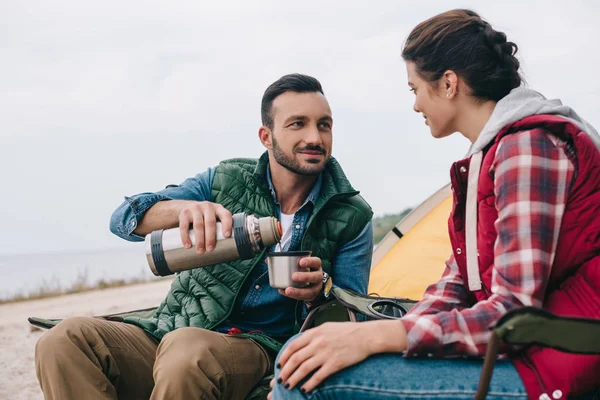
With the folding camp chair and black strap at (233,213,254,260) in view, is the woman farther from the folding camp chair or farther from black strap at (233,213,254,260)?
black strap at (233,213,254,260)

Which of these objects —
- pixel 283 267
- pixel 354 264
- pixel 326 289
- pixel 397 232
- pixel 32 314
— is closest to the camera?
pixel 283 267

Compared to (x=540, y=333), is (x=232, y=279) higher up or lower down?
lower down

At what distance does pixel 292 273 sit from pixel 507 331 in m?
1.01

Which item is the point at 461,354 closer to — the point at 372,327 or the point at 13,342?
the point at 372,327

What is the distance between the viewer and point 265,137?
3109mm

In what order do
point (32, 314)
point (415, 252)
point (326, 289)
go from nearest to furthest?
1. point (326, 289)
2. point (415, 252)
3. point (32, 314)

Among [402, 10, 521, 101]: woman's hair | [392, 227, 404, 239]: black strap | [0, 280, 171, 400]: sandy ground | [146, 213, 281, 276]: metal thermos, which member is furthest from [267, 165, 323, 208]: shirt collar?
[0, 280, 171, 400]: sandy ground

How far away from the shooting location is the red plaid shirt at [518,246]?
139cm

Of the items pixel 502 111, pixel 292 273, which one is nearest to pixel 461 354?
pixel 502 111

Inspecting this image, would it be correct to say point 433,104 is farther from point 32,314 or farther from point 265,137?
point 32,314

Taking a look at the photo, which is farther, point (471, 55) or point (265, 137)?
point (265, 137)

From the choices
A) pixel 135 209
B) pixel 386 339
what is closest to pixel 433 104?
pixel 386 339

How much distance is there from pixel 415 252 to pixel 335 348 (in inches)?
102

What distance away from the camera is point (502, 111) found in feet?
5.55
